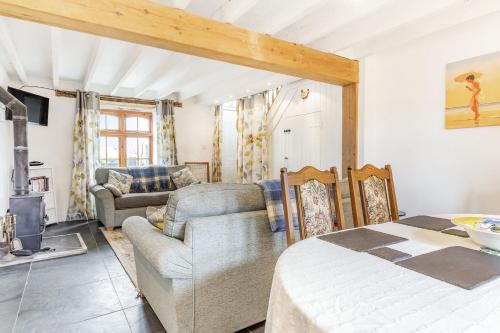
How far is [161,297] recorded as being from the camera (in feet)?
5.74

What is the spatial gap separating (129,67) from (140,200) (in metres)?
1.96

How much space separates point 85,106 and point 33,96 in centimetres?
76

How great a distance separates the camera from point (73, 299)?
87.4 inches

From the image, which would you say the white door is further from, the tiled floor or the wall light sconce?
the tiled floor

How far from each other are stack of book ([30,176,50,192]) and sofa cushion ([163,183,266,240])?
3.89 metres

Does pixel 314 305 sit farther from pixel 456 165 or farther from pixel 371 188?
pixel 456 165

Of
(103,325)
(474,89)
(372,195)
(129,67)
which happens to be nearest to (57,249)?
(103,325)

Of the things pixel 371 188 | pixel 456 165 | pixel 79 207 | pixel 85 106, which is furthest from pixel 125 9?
pixel 79 207

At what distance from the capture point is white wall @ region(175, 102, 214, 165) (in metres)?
6.27

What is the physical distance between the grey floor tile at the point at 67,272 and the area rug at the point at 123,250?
19cm

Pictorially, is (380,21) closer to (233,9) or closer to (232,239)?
(233,9)

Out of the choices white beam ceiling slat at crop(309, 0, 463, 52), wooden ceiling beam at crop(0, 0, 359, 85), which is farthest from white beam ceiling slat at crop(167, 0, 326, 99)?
white beam ceiling slat at crop(309, 0, 463, 52)

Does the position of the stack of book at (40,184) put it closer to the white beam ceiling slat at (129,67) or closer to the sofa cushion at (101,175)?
the sofa cushion at (101,175)

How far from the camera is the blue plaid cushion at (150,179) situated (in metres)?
5.03
